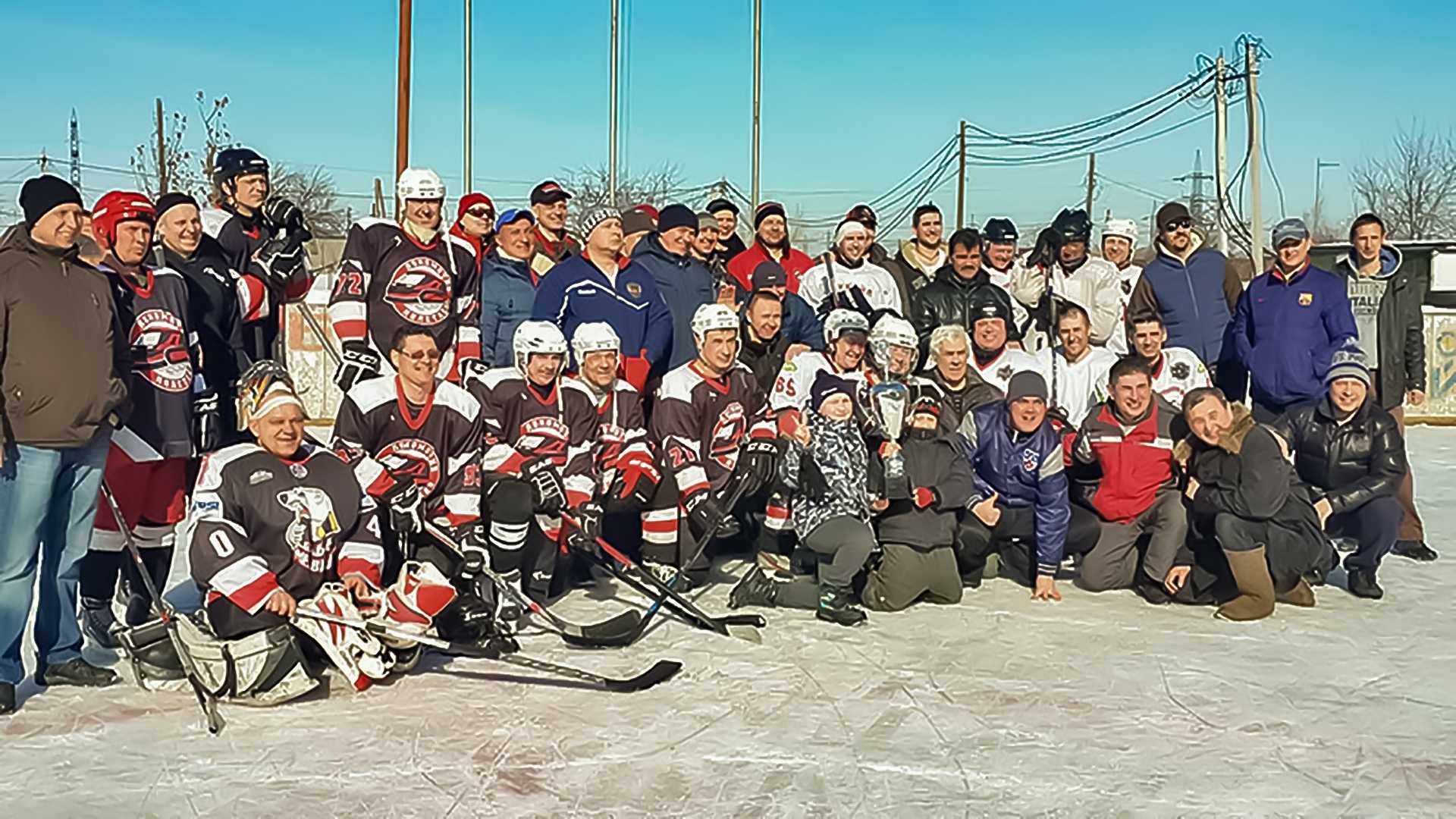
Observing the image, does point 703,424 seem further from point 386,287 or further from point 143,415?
point 143,415

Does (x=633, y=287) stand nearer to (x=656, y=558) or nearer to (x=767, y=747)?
(x=656, y=558)

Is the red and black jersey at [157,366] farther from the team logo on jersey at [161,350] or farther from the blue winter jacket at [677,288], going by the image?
the blue winter jacket at [677,288]

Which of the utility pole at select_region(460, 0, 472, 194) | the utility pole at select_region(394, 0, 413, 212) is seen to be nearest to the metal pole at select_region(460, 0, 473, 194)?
the utility pole at select_region(460, 0, 472, 194)

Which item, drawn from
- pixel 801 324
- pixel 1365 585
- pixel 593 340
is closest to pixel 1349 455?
pixel 1365 585

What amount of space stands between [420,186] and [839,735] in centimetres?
283

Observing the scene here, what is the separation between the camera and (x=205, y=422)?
14.6ft

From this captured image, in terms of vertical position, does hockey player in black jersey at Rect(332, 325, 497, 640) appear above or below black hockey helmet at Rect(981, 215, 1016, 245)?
below

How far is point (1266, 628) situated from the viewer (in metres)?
4.59

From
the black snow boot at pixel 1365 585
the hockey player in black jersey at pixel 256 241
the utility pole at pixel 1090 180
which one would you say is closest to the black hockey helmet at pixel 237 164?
the hockey player in black jersey at pixel 256 241

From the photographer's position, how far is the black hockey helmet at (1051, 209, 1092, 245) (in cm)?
606

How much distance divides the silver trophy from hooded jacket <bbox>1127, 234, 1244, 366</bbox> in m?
1.64

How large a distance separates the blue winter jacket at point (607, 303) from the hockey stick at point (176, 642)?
1.91 m

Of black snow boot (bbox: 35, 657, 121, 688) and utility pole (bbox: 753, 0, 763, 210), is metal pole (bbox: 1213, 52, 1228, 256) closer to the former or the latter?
utility pole (bbox: 753, 0, 763, 210)

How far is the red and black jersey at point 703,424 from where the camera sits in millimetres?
5000
